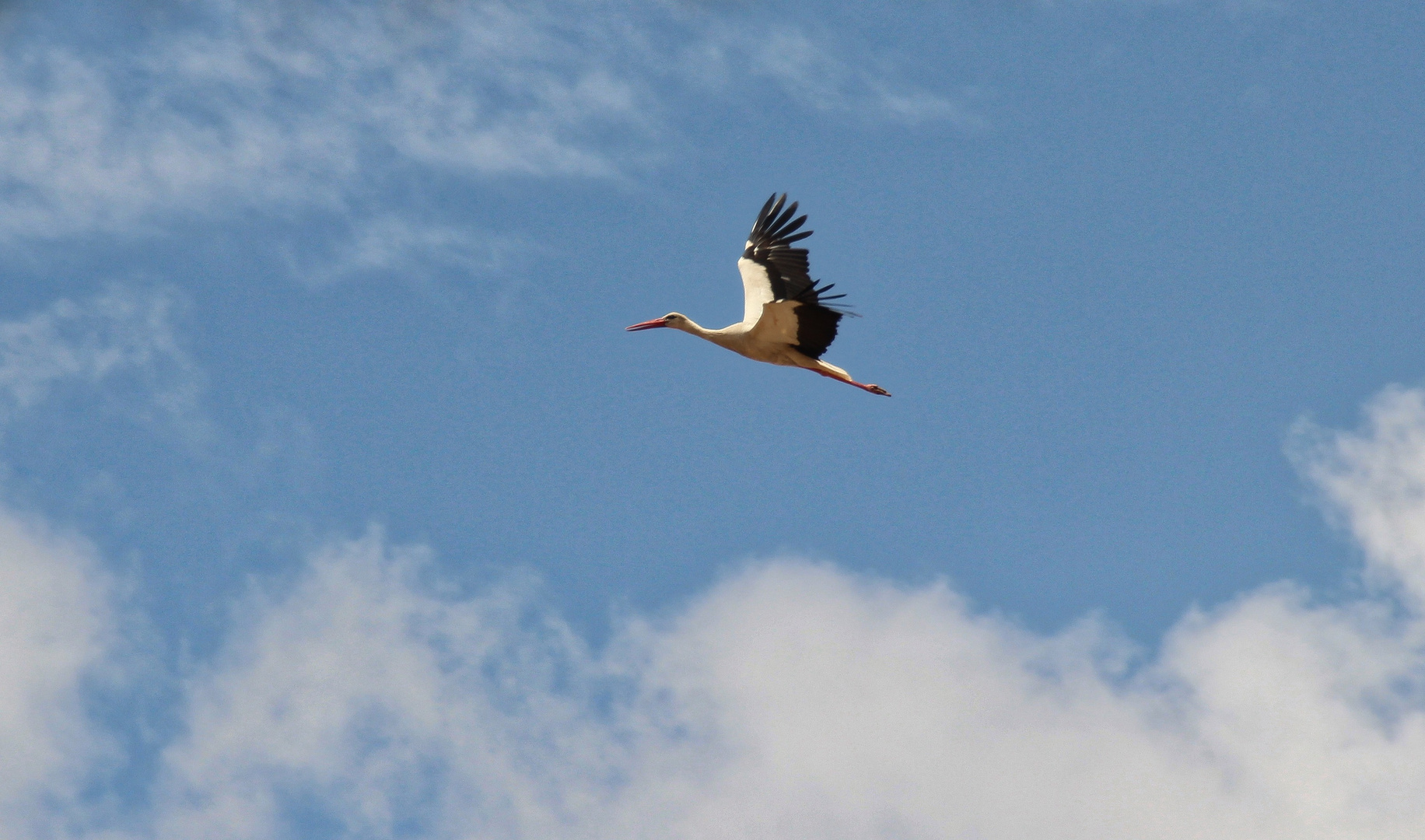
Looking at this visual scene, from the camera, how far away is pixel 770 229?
1758cm

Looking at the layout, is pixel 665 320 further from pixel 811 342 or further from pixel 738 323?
pixel 811 342

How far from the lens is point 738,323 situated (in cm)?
1670

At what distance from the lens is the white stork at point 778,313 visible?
50.8ft

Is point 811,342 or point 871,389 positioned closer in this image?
point 811,342

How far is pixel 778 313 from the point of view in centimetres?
1554

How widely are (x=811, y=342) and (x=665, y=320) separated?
7.38ft

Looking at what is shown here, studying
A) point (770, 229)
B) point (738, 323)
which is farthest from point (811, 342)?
point (770, 229)

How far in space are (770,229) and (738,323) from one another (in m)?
1.59

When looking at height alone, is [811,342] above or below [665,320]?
below

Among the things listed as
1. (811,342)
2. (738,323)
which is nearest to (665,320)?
(738,323)

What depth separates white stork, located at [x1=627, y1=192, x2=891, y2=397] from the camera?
1548 cm

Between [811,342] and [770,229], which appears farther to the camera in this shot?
[770,229]

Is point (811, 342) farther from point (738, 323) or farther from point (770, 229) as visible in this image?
point (770, 229)

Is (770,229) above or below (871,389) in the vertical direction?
Result: above
